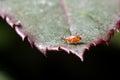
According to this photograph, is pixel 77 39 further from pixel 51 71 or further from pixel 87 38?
pixel 51 71

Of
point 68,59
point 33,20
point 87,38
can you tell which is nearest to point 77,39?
point 87,38

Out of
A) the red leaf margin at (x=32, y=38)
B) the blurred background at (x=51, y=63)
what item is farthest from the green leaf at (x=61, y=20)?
the blurred background at (x=51, y=63)

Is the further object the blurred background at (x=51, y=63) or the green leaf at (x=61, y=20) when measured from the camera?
the blurred background at (x=51, y=63)

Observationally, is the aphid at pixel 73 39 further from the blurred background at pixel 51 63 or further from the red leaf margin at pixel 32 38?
the blurred background at pixel 51 63

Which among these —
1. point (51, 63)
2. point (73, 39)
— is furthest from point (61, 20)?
point (51, 63)

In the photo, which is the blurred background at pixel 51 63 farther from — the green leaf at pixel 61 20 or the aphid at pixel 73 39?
the aphid at pixel 73 39

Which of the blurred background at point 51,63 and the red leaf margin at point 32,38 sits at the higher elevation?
the blurred background at point 51,63

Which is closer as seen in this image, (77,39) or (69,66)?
(77,39)

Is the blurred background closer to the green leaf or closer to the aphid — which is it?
the green leaf
